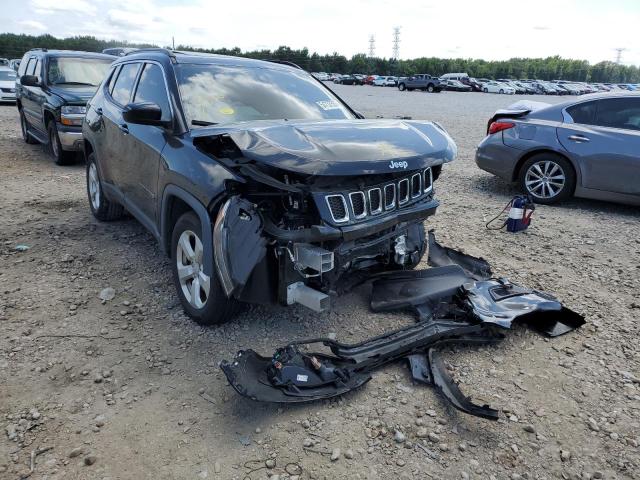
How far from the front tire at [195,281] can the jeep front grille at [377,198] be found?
890 mm

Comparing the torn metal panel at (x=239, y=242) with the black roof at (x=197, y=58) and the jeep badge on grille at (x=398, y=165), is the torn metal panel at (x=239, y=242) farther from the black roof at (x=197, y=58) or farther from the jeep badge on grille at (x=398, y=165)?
the black roof at (x=197, y=58)

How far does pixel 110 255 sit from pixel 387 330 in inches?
112

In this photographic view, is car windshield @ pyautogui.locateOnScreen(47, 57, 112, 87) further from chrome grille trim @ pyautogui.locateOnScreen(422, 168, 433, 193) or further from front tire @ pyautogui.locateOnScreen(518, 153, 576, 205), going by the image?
chrome grille trim @ pyautogui.locateOnScreen(422, 168, 433, 193)

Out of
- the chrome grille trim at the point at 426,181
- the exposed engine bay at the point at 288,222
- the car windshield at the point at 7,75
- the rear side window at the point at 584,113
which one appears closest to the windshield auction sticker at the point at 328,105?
the chrome grille trim at the point at 426,181

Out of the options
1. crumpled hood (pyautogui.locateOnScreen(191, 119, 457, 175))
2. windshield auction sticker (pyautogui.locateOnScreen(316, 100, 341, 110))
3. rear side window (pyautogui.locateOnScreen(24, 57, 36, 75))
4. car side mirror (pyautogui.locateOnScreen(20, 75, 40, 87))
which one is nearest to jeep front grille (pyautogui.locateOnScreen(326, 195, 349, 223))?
crumpled hood (pyautogui.locateOnScreen(191, 119, 457, 175))

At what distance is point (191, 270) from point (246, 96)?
4.79 ft

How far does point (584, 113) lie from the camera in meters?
6.95

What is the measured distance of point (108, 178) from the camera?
17.0 ft

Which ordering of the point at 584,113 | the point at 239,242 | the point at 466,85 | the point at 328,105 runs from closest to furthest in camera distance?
the point at 239,242, the point at 328,105, the point at 584,113, the point at 466,85

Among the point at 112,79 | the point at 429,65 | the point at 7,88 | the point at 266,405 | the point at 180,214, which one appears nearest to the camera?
the point at 266,405

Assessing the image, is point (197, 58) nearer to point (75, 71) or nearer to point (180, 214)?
point (180, 214)

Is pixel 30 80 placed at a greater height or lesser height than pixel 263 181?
greater

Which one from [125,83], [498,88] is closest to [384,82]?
[498,88]

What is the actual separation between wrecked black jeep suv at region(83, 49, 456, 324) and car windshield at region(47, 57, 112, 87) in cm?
565
